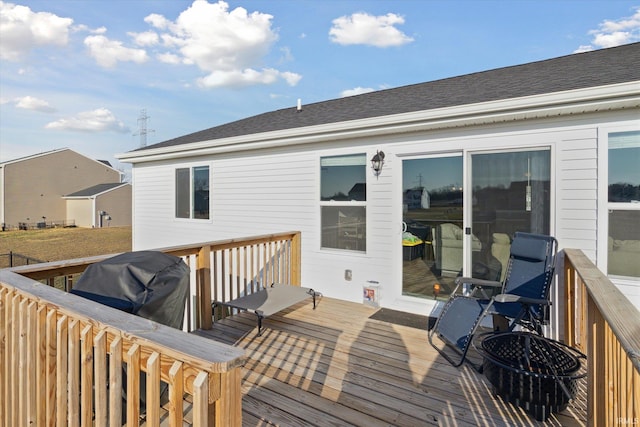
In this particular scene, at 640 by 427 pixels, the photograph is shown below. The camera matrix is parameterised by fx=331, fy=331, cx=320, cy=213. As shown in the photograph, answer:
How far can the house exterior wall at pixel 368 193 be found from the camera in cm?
339

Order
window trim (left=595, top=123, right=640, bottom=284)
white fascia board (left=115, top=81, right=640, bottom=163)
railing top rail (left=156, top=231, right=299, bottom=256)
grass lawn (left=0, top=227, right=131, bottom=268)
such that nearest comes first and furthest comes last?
white fascia board (left=115, top=81, right=640, bottom=163), window trim (left=595, top=123, right=640, bottom=284), railing top rail (left=156, top=231, right=299, bottom=256), grass lawn (left=0, top=227, right=131, bottom=268)

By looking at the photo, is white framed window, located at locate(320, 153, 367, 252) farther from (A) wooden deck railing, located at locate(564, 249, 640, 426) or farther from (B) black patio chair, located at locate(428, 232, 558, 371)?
(A) wooden deck railing, located at locate(564, 249, 640, 426)

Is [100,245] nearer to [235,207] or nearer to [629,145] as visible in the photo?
[235,207]

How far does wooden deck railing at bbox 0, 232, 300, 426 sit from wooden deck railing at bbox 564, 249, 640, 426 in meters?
1.21

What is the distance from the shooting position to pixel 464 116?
147 inches

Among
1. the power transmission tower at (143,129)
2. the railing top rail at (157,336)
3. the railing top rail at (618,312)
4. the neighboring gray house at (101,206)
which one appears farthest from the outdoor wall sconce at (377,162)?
the power transmission tower at (143,129)

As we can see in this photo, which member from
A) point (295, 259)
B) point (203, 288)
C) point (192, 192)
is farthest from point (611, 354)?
point (192, 192)

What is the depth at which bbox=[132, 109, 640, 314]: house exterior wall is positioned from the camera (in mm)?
3391

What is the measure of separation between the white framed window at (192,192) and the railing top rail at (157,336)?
5.06 meters

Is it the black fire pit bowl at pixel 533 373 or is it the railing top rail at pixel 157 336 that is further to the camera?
the black fire pit bowl at pixel 533 373

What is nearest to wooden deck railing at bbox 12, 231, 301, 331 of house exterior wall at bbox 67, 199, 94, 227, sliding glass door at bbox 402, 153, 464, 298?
sliding glass door at bbox 402, 153, 464, 298

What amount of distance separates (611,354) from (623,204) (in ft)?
8.14

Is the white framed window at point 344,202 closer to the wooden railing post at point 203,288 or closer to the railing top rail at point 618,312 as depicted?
the wooden railing post at point 203,288

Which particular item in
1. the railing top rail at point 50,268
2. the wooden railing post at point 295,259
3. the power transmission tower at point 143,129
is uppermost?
the power transmission tower at point 143,129
